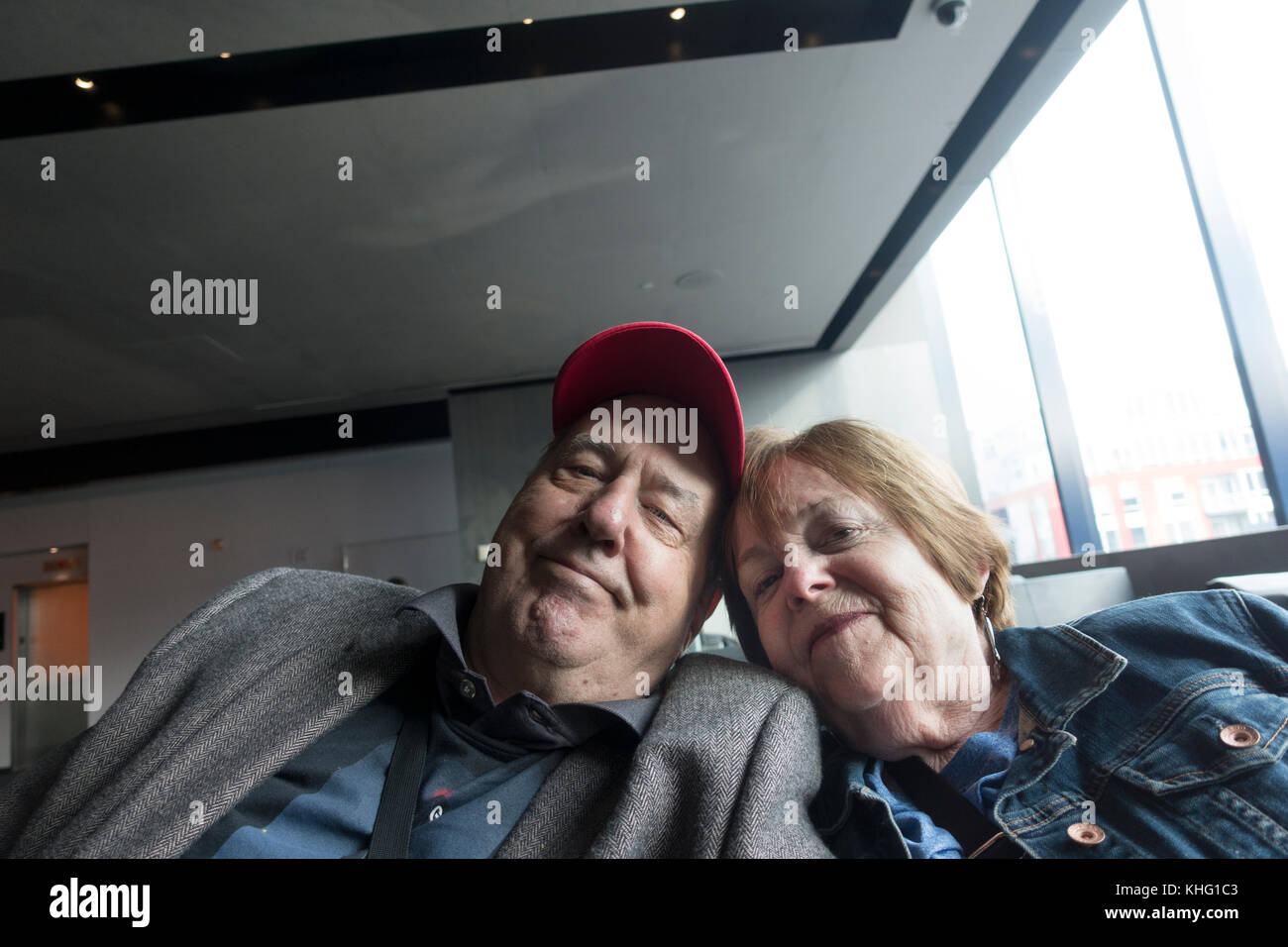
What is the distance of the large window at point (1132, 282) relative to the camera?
1.47m

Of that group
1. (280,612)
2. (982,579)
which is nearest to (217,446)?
(280,612)

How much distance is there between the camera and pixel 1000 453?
3246 mm

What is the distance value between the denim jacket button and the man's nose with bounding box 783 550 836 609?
296 mm

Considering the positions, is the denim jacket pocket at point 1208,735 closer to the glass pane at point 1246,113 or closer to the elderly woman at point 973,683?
the elderly woman at point 973,683

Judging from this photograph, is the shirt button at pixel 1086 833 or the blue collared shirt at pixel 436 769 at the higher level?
the blue collared shirt at pixel 436 769

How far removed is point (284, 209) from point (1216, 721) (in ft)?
9.28

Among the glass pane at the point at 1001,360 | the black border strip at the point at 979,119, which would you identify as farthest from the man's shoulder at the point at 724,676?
the glass pane at the point at 1001,360

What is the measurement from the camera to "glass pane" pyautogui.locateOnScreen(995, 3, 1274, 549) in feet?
5.35

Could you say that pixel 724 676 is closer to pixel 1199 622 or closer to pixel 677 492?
pixel 677 492

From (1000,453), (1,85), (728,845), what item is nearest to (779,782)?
(728,845)

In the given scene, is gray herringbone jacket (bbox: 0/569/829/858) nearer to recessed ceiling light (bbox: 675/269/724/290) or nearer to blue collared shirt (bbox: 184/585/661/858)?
blue collared shirt (bbox: 184/585/661/858)

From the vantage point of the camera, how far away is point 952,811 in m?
0.56

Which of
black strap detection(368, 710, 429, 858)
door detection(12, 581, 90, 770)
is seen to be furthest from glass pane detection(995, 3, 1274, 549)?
door detection(12, 581, 90, 770)

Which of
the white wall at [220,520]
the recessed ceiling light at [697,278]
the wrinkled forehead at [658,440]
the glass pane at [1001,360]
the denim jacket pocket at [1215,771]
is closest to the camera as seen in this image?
the denim jacket pocket at [1215,771]
